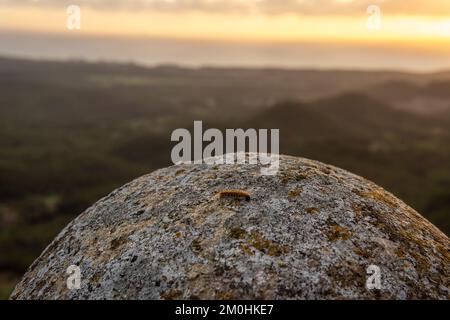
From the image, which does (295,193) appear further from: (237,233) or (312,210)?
(237,233)

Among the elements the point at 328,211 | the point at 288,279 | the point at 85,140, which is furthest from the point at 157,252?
the point at 85,140

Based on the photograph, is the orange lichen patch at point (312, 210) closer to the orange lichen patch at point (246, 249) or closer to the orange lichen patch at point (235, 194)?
the orange lichen patch at point (235, 194)

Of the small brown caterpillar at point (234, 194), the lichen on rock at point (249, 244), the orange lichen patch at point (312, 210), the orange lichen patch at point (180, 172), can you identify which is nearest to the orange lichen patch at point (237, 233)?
the lichen on rock at point (249, 244)

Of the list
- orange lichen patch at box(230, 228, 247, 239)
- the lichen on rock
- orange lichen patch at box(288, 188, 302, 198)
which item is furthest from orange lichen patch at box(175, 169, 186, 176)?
orange lichen patch at box(230, 228, 247, 239)

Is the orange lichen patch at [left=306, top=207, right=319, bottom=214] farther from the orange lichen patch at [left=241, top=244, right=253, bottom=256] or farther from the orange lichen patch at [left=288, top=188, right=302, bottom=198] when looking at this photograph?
the orange lichen patch at [left=241, top=244, right=253, bottom=256]

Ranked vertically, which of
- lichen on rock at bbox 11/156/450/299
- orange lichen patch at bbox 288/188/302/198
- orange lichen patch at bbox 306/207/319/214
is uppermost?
orange lichen patch at bbox 288/188/302/198

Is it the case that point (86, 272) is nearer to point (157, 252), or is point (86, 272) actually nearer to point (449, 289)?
point (157, 252)
